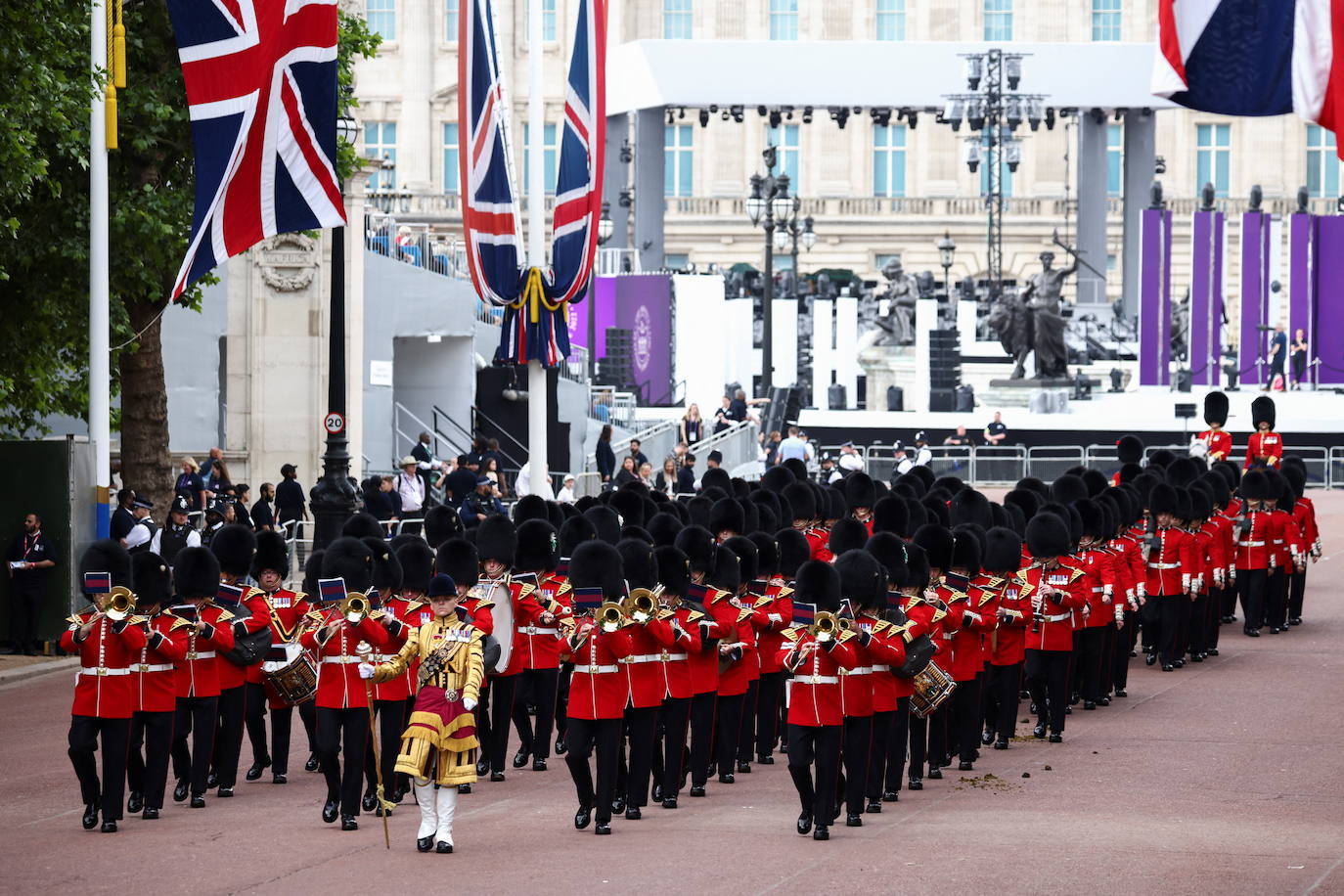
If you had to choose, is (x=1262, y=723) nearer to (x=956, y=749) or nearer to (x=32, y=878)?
(x=956, y=749)

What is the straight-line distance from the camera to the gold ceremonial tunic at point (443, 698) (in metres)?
9.51

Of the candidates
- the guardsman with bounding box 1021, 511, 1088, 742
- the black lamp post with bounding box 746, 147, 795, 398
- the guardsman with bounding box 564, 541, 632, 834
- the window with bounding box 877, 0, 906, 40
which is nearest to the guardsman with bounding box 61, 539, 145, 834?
the guardsman with bounding box 564, 541, 632, 834

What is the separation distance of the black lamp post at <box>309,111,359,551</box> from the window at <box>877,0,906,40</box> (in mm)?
51777

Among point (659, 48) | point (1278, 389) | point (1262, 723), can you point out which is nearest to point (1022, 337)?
point (1278, 389)

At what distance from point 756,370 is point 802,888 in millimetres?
32705

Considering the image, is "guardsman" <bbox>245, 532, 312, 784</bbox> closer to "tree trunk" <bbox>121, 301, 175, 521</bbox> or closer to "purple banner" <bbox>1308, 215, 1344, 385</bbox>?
"tree trunk" <bbox>121, 301, 175, 521</bbox>

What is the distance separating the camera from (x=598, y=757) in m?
10.3

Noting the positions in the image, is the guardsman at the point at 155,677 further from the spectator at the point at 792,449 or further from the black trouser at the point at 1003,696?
the spectator at the point at 792,449

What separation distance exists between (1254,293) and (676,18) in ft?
106

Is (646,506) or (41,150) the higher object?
(41,150)

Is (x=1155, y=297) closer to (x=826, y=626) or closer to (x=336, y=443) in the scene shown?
(x=336, y=443)

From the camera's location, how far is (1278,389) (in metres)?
39.1

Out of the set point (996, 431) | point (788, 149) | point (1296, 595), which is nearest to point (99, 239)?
point (1296, 595)

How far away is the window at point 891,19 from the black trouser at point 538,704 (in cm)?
5808
